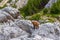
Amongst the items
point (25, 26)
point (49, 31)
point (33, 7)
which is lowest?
point (49, 31)

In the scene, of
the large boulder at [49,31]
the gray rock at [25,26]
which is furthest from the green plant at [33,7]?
the large boulder at [49,31]

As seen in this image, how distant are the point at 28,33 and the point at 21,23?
2.78 feet

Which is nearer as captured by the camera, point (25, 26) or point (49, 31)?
point (49, 31)

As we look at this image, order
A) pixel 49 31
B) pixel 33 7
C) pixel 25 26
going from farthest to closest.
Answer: pixel 33 7 < pixel 25 26 < pixel 49 31

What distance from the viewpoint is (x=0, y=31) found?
1020 cm

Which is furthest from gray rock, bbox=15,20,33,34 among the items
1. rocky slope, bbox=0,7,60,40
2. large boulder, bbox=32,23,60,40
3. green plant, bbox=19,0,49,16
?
green plant, bbox=19,0,49,16

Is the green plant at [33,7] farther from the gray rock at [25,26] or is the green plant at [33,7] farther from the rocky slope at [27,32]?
A: the rocky slope at [27,32]

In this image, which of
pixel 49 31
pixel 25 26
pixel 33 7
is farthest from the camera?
pixel 33 7

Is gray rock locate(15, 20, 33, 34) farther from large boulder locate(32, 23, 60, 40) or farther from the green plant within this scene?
the green plant

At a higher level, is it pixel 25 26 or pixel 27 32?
pixel 25 26

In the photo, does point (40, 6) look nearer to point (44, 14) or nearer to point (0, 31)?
point (44, 14)

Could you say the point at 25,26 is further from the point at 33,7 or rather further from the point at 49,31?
the point at 33,7

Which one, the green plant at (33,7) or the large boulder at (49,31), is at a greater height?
the green plant at (33,7)

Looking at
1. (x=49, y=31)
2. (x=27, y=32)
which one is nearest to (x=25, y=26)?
(x=27, y=32)
